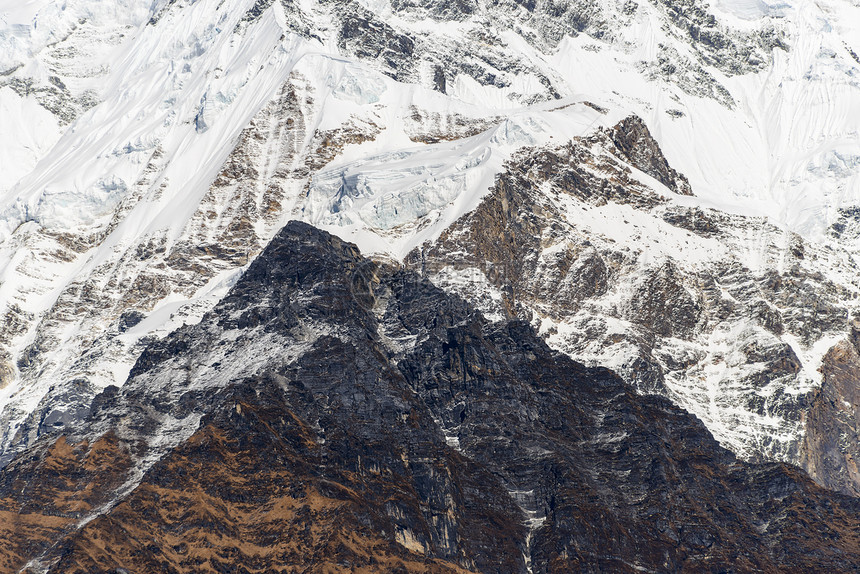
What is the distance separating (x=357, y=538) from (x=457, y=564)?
1569 centimetres

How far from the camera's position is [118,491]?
19925 centimetres

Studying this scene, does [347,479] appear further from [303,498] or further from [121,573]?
[121,573]

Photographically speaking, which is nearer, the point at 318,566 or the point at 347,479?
the point at 318,566

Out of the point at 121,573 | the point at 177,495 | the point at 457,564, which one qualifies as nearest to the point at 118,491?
the point at 177,495

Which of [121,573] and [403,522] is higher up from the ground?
[121,573]

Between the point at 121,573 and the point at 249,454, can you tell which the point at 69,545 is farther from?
the point at 249,454

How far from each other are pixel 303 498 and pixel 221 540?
10.1 metres

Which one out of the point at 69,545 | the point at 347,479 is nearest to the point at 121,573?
the point at 69,545

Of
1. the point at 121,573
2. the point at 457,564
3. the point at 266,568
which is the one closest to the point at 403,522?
the point at 457,564

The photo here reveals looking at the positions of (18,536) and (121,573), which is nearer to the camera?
(121,573)

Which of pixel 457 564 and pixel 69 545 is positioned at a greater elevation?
pixel 69 545

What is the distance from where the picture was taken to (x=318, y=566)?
181875mm

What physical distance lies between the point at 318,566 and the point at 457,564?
21349 millimetres

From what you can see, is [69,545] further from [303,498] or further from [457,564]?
[457,564]
